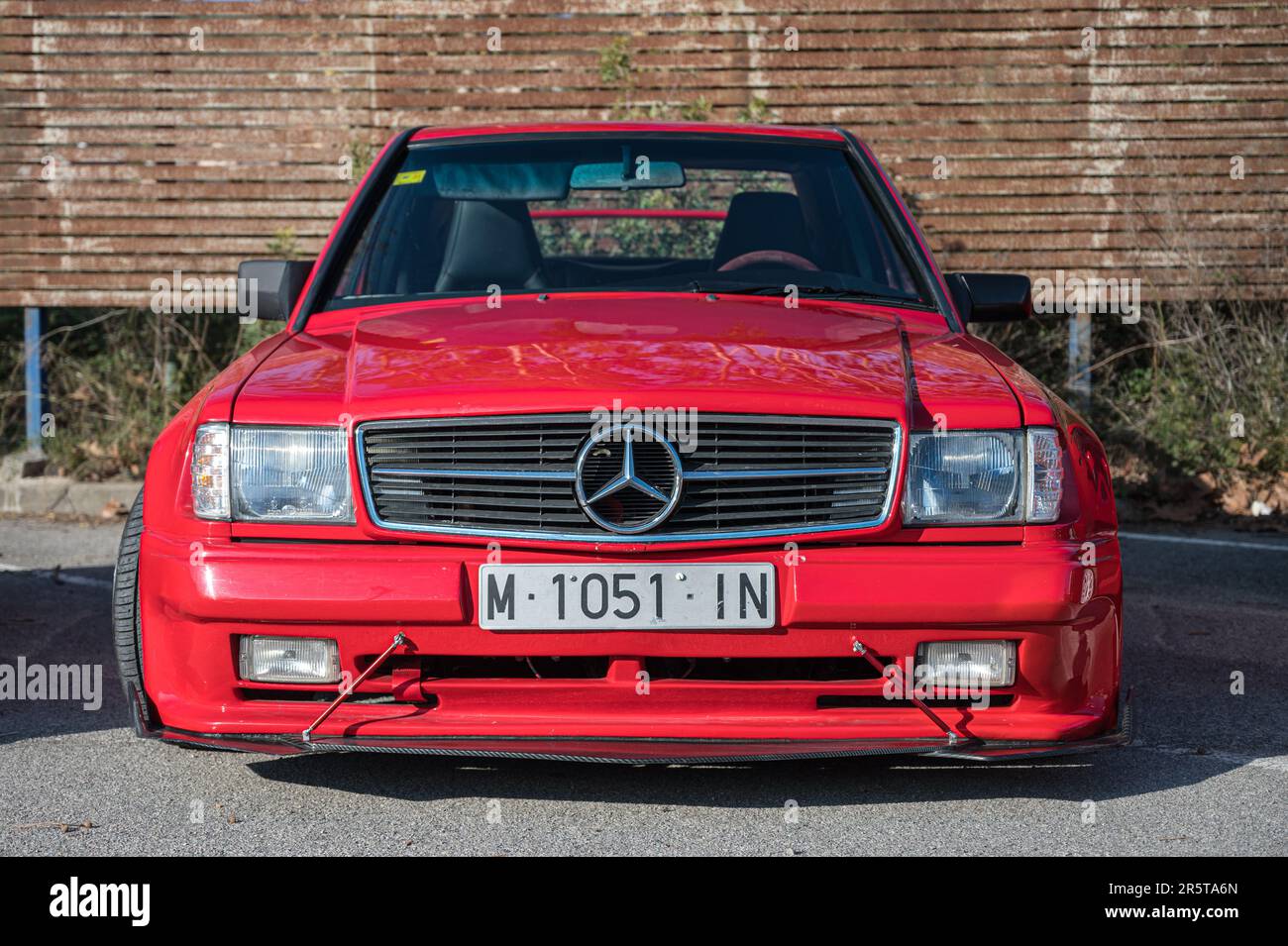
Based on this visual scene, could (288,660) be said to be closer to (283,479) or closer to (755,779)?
(283,479)

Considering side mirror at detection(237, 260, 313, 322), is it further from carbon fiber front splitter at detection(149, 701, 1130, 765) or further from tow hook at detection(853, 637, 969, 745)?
tow hook at detection(853, 637, 969, 745)

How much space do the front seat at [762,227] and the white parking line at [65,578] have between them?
331cm

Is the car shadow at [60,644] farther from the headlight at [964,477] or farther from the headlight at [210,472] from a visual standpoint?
the headlight at [964,477]

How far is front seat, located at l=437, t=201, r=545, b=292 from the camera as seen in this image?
4.27 m

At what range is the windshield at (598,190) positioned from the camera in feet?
13.9

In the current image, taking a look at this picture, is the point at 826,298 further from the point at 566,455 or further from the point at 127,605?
the point at 127,605

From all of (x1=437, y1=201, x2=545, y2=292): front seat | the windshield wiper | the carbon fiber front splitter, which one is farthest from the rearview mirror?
the carbon fiber front splitter

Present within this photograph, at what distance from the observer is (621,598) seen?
3.03 metres

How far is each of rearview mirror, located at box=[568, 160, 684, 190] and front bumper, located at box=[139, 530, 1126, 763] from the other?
183 centimetres

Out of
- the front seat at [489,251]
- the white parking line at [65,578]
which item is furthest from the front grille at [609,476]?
the white parking line at [65,578]

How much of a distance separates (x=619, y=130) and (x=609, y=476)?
6.15 ft

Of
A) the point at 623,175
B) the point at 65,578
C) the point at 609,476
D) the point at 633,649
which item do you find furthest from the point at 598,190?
the point at 65,578

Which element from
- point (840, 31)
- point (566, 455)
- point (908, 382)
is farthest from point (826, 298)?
point (840, 31)

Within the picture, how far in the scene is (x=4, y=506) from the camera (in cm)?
960
